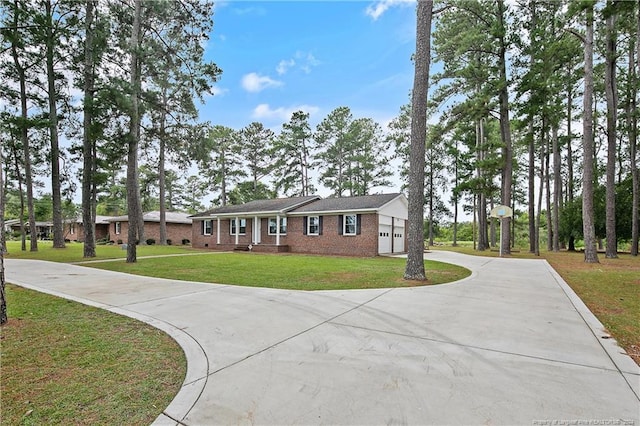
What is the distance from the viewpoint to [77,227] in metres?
37.5

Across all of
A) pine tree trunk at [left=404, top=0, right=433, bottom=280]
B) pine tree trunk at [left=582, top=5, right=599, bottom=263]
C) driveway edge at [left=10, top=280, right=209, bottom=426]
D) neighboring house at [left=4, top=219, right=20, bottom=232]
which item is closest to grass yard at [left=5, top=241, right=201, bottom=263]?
driveway edge at [left=10, top=280, right=209, bottom=426]

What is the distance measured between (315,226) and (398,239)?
582cm

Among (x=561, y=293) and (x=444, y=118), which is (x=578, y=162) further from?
(x=561, y=293)

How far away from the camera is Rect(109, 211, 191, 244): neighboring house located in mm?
30531

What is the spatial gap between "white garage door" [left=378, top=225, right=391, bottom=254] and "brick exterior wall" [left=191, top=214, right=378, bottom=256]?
2.42 feet

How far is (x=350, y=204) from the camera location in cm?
1897

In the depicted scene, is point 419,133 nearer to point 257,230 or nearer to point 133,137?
point 133,137

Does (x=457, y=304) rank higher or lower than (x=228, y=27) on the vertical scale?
lower

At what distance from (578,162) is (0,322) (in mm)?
37684

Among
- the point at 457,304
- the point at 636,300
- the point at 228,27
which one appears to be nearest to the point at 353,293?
the point at 457,304

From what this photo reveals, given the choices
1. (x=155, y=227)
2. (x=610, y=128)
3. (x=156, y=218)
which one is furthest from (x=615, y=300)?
(x=155, y=227)

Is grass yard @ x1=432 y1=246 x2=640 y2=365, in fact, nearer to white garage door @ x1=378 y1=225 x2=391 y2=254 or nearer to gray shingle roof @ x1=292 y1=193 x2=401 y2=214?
white garage door @ x1=378 y1=225 x2=391 y2=254

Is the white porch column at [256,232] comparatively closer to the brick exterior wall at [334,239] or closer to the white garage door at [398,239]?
the brick exterior wall at [334,239]

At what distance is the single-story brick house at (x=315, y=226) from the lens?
1753 cm
